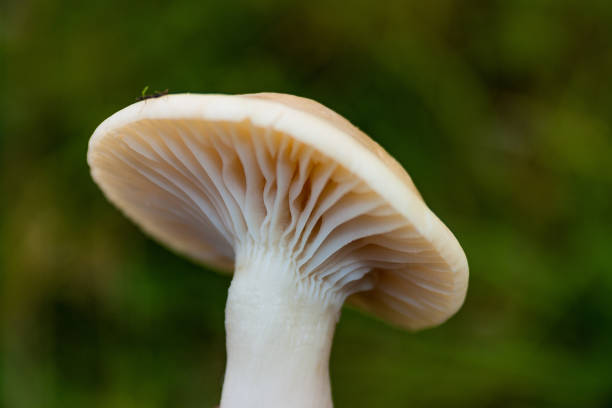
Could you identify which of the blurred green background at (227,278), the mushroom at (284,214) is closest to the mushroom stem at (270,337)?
the mushroom at (284,214)

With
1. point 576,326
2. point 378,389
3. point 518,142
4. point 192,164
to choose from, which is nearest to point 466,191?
point 518,142

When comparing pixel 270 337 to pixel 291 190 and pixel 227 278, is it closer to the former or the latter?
pixel 291 190

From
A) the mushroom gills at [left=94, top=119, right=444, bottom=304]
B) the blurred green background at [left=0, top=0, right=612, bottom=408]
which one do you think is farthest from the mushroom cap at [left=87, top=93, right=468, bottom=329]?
the blurred green background at [left=0, top=0, right=612, bottom=408]

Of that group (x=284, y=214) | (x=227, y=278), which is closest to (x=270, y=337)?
(x=284, y=214)

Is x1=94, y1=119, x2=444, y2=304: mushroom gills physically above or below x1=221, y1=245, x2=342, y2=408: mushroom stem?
above

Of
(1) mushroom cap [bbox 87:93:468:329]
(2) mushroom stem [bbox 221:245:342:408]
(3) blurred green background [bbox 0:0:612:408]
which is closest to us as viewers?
(1) mushroom cap [bbox 87:93:468:329]

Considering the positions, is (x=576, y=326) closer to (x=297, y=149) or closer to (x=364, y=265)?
(x=364, y=265)

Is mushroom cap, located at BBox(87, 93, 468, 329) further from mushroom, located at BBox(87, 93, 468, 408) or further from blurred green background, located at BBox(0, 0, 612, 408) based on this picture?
blurred green background, located at BBox(0, 0, 612, 408)
